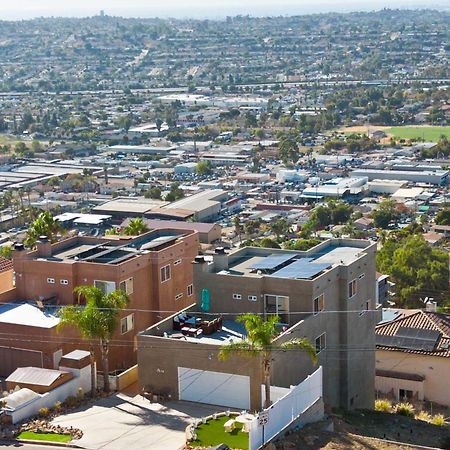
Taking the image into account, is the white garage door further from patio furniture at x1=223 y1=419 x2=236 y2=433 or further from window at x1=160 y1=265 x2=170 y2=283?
window at x1=160 y1=265 x2=170 y2=283

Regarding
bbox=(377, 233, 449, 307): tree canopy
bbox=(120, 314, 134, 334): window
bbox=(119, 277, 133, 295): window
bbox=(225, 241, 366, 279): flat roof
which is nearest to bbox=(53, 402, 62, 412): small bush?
bbox=(120, 314, 134, 334): window

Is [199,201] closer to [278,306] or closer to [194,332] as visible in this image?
[278,306]

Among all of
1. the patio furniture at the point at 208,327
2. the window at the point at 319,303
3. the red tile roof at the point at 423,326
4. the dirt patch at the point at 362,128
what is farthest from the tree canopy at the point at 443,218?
the dirt patch at the point at 362,128

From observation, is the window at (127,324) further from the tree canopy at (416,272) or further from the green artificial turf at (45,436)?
the tree canopy at (416,272)

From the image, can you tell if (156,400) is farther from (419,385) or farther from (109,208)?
(109,208)

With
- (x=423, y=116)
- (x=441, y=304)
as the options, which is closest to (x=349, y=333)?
(x=441, y=304)

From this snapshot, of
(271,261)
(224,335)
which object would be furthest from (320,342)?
(271,261)
